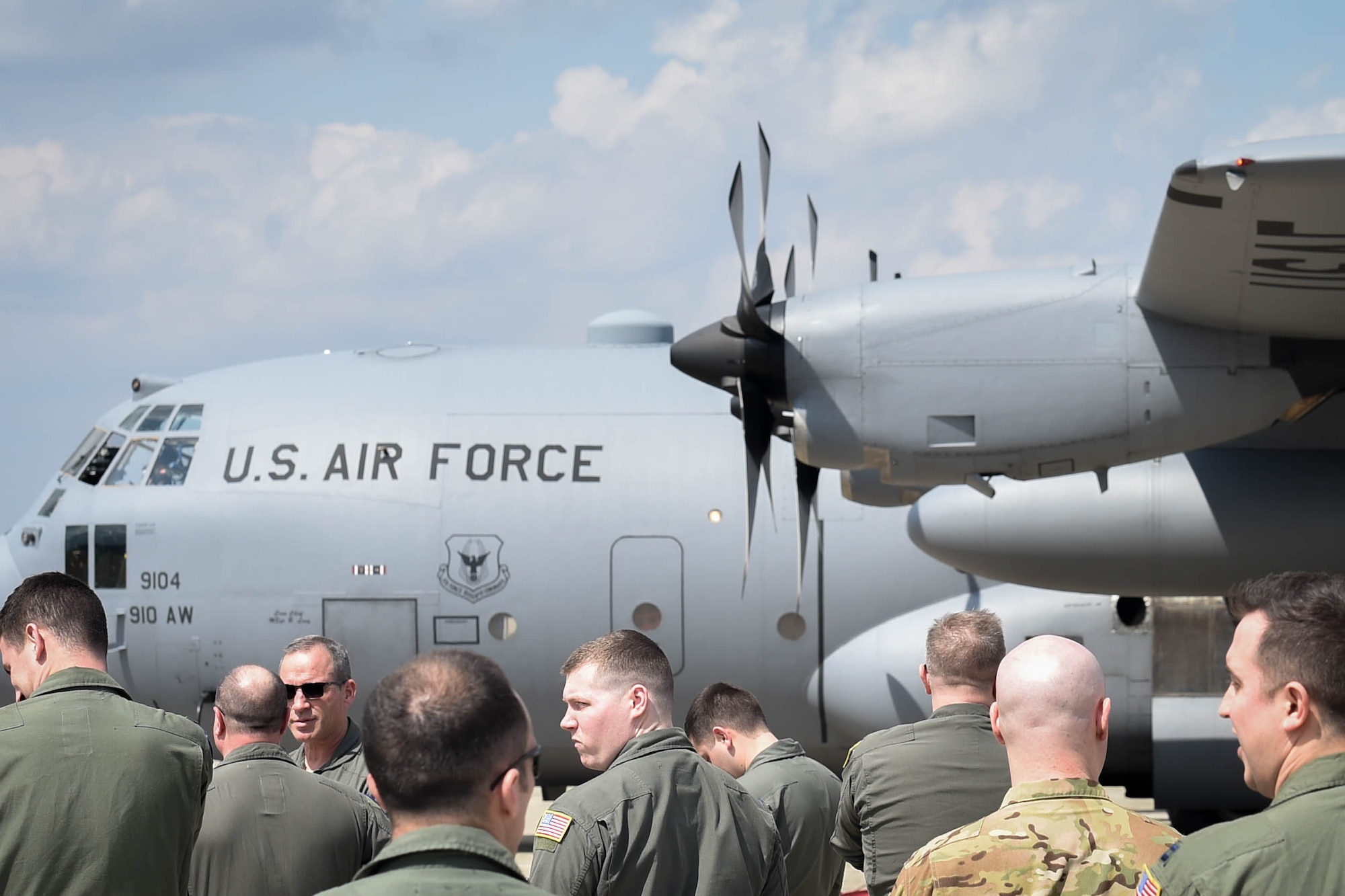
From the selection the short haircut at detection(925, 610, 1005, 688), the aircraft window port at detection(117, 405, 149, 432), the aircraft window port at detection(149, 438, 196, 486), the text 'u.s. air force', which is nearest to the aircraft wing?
the short haircut at detection(925, 610, 1005, 688)

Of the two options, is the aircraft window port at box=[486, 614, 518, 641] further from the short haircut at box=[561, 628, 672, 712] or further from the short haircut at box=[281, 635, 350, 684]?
the short haircut at box=[561, 628, 672, 712]

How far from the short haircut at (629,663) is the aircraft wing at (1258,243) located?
172 inches

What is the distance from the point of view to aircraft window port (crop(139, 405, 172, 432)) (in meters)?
13.2

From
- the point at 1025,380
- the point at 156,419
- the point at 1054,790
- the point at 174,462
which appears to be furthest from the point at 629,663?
the point at 156,419

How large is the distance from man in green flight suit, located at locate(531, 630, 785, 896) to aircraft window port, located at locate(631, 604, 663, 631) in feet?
25.7

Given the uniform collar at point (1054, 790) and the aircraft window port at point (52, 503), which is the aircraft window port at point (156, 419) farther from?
the uniform collar at point (1054, 790)

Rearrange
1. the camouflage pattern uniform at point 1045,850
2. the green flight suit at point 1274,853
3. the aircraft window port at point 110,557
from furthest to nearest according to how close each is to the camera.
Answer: the aircraft window port at point 110,557
the camouflage pattern uniform at point 1045,850
the green flight suit at point 1274,853

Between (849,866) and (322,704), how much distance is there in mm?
10680

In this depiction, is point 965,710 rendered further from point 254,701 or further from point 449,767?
point 449,767

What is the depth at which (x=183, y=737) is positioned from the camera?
4242mm

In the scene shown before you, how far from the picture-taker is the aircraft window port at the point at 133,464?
511 inches

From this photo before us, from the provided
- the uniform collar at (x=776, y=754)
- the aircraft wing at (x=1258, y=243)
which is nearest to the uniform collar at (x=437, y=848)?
the uniform collar at (x=776, y=754)

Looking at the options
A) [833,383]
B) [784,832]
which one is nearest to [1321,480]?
[833,383]

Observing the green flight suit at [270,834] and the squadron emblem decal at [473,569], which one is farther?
the squadron emblem decal at [473,569]
